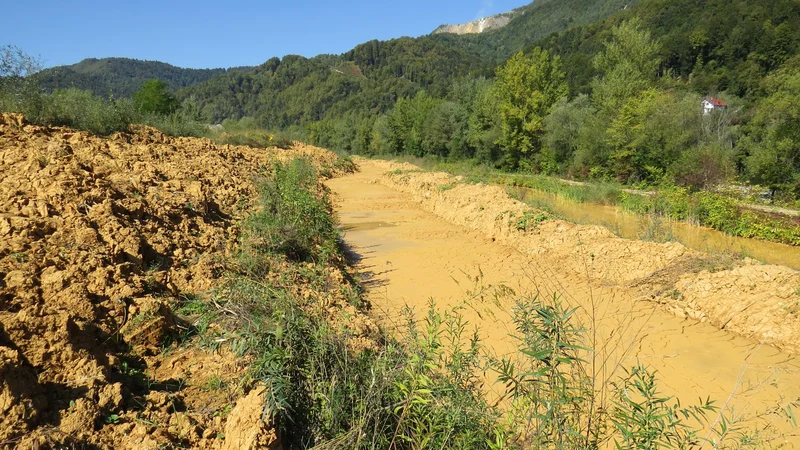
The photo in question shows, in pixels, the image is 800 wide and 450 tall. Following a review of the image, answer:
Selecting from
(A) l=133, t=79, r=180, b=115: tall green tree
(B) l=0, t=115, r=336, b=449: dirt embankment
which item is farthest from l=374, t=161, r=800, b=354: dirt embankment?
(A) l=133, t=79, r=180, b=115: tall green tree

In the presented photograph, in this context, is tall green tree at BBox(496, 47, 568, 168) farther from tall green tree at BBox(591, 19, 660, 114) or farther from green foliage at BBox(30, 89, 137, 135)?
green foliage at BBox(30, 89, 137, 135)

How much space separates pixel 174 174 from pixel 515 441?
29.2ft

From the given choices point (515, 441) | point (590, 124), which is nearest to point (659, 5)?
point (590, 124)

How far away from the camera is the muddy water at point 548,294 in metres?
4.57

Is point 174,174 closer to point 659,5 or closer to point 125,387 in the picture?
point 125,387

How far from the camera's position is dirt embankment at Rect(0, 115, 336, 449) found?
8.09 feet

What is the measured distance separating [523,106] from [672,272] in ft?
84.2

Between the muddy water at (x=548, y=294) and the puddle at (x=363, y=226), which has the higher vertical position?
the puddle at (x=363, y=226)

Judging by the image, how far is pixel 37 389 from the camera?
2.53 metres

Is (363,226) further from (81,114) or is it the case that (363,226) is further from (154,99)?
(154,99)

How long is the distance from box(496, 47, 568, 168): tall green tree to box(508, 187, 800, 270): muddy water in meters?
14.7

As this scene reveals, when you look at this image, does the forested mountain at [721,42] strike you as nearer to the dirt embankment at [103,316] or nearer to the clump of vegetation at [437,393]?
the clump of vegetation at [437,393]

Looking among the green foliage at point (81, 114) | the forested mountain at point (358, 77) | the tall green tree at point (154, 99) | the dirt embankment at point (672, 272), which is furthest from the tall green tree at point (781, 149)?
the forested mountain at point (358, 77)

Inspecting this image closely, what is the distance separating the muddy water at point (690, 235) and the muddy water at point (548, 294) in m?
2.88
